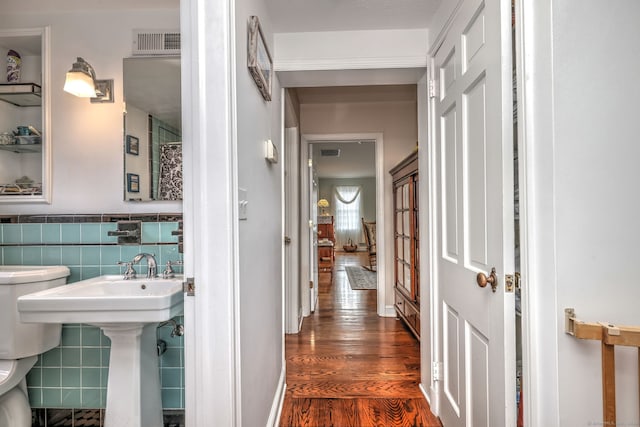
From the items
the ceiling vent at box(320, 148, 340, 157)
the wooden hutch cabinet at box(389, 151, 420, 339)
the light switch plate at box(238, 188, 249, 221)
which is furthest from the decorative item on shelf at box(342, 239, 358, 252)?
the light switch plate at box(238, 188, 249, 221)

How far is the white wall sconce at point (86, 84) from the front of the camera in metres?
1.65

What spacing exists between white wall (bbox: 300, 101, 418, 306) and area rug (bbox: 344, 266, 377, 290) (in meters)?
1.59

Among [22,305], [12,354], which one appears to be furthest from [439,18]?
[12,354]

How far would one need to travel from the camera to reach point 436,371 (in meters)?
1.74

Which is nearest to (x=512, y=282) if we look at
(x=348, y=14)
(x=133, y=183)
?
(x=348, y=14)

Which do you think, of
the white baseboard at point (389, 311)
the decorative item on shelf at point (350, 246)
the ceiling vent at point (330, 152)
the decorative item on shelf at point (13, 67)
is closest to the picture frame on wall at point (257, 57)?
the decorative item on shelf at point (13, 67)

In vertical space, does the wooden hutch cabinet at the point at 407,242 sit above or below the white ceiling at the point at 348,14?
below

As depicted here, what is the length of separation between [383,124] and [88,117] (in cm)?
282

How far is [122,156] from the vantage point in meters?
1.75

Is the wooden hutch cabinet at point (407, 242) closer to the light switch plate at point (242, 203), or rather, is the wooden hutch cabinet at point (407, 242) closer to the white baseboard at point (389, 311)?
the white baseboard at point (389, 311)

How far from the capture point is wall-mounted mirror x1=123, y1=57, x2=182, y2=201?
68.9 inches

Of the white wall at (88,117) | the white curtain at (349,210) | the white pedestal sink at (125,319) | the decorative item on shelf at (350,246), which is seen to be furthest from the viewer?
the white curtain at (349,210)

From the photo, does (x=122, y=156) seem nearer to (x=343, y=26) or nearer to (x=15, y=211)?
(x=15, y=211)

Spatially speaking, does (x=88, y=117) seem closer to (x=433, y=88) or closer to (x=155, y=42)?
(x=155, y=42)
